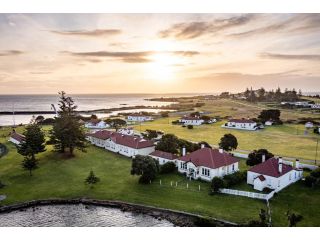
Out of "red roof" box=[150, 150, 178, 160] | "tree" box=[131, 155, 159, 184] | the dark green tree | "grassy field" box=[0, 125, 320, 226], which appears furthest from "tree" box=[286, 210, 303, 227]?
the dark green tree

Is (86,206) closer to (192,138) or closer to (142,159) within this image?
(142,159)

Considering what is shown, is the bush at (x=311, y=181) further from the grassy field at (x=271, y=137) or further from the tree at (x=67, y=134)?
the tree at (x=67, y=134)

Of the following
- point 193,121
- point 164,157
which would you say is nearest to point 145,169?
point 164,157

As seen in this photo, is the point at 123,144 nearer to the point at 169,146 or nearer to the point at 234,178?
the point at 169,146

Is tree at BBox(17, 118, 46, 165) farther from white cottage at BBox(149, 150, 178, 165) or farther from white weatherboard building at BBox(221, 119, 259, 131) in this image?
white weatherboard building at BBox(221, 119, 259, 131)

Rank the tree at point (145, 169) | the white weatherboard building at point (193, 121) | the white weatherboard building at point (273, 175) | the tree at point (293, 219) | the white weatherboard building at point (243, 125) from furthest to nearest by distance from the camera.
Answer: the white weatherboard building at point (193, 121), the white weatherboard building at point (243, 125), the tree at point (145, 169), the white weatherboard building at point (273, 175), the tree at point (293, 219)

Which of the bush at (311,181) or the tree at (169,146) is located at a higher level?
the tree at (169,146)

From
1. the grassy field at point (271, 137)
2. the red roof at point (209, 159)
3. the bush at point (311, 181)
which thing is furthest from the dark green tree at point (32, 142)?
the bush at point (311, 181)
